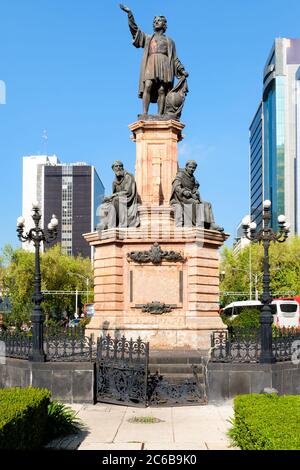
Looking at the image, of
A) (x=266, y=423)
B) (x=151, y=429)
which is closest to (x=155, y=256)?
(x=151, y=429)

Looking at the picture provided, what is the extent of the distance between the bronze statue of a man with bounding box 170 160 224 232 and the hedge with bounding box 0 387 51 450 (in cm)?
1035

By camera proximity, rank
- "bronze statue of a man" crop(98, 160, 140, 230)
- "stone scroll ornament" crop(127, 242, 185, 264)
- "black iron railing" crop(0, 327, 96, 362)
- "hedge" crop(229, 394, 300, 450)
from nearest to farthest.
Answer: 1. "hedge" crop(229, 394, 300, 450)
2. "black iron railing" crop(0, 327, 96, 362)
3. "stone scroll ornament" crop(127, 242, 185, 264)
4. "bronze statue of a man" crop(98, 160, 140, 230)

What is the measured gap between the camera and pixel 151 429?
11625 mm

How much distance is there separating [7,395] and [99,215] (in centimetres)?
1136

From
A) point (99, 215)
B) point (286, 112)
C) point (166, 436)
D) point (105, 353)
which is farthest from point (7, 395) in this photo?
point (286, 112)

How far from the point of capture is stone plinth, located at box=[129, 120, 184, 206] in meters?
21.1

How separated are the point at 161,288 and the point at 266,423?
11220 millimetres

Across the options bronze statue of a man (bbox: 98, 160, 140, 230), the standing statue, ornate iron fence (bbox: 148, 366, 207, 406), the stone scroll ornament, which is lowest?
ornate iron fence (bbox: 148, 366, 207, 406)

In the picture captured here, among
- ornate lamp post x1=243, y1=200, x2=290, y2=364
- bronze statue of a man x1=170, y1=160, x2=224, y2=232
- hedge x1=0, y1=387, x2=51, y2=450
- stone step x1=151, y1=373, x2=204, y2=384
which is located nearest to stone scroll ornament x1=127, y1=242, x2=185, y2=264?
bronze statue of a man x1=170, y1=160, x2=224, y2=232

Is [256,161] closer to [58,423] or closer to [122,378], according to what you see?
[122,378]

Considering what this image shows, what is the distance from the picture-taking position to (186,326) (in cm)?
1920

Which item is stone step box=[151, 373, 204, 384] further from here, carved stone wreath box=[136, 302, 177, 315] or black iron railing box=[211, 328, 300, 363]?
carved stone wreath box=[136, 302, 177, 315]

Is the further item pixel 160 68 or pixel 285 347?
pixel 160 68
